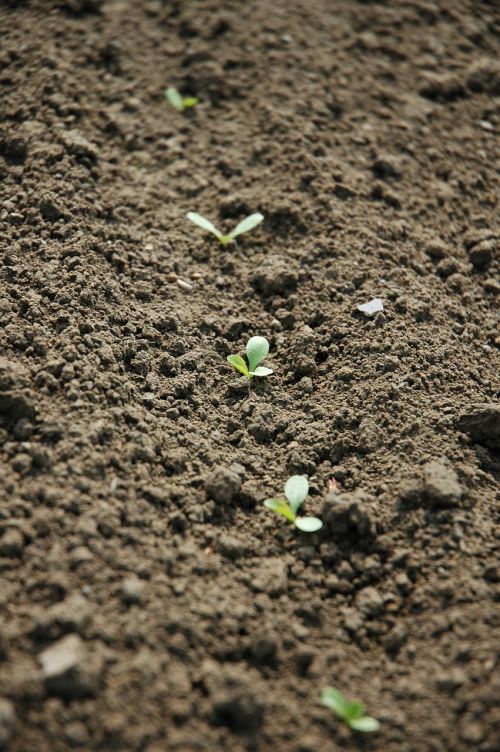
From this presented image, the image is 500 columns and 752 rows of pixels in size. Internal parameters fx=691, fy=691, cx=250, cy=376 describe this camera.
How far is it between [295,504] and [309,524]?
0.25 feet

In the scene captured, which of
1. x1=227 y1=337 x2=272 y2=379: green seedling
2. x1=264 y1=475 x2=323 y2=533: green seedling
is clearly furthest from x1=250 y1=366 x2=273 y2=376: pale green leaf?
x1=264 y1=475 x2=323 y2=533: green seedling

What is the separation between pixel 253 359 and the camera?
248cm

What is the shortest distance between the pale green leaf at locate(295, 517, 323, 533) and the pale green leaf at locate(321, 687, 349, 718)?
458mm

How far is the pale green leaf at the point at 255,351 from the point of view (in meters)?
2.48

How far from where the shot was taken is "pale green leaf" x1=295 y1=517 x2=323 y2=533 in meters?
2.09

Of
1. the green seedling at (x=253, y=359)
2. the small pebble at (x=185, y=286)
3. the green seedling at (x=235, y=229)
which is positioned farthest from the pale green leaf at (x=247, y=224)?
the green seedling at (x=253, y=359)

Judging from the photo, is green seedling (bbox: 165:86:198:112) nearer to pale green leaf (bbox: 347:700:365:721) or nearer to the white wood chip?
the white wood chip

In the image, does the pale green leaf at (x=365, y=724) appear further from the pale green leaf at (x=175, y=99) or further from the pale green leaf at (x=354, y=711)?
the pale green leaf at (x=175, y=99)

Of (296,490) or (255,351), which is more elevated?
(255,351)

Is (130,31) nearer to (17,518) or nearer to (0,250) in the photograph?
(0,250)

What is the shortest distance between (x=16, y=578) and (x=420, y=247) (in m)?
1.99

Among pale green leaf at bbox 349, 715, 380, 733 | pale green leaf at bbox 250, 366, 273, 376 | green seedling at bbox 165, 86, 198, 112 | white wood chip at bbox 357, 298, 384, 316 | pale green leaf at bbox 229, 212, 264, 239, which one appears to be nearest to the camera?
pale green leaf at bbox 349, 715, 380, 733

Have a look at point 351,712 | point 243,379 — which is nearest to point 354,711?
point 351,712

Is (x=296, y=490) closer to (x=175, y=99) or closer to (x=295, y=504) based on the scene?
(x=295, y=504)
